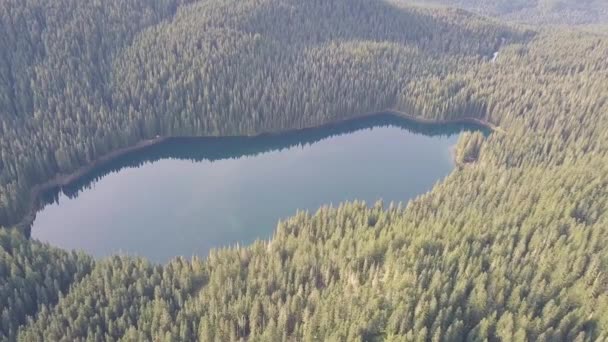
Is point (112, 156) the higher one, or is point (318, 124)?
point (318, 124)

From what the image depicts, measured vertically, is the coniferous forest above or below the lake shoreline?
above

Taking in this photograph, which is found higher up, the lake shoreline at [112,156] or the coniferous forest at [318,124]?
the coniferous forest at [318,124]

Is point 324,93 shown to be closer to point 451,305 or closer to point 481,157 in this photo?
point 481,157

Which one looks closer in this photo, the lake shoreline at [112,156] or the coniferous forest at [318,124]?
the coniferous forest at [318,124]

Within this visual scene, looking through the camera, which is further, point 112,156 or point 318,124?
point 318,124

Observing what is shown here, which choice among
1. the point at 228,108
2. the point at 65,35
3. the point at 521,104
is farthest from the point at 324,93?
the point at 65,35

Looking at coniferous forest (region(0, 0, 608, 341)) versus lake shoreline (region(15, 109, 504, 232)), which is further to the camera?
lake shoreline (region(15, 109, 504, 232))

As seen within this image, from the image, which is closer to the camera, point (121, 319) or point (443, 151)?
point (121, 319)

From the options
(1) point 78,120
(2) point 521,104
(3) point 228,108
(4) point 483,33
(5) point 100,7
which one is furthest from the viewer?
(4) point 483,33
